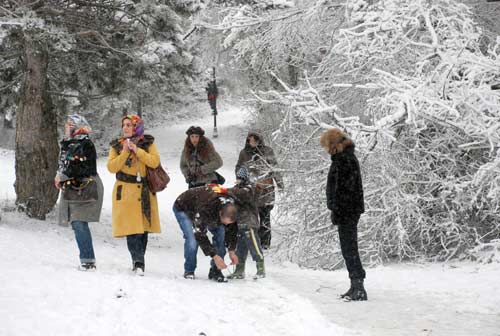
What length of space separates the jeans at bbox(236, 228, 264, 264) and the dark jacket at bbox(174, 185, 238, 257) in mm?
428

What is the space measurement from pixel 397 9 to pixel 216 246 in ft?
12.1

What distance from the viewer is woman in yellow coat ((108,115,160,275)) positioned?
22.9ft

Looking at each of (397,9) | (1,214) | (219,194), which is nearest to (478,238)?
(397,9)

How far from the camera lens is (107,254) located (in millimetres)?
9672

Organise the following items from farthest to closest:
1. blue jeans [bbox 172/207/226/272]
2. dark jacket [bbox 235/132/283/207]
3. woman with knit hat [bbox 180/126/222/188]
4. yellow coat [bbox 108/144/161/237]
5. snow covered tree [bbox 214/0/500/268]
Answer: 1. dark jacket [bbox 235/132/283/207]
2. woman with knit hat [bbox 180/126/222/188]
3. blue jeans [bbox 172/207/226/272]
4. yellow coat [bbox 108/144/161/237]
5. snow covered tree [bbox 214/0/500/268]

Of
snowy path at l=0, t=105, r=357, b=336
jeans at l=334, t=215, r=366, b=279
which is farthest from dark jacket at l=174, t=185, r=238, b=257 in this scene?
jeans at l=334, t=215, r=366, b=279

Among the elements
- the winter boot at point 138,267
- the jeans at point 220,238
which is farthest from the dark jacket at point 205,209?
the winter boot at point 138,267

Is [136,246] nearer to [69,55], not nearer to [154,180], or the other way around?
[154,180]

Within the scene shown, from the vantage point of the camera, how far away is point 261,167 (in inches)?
424

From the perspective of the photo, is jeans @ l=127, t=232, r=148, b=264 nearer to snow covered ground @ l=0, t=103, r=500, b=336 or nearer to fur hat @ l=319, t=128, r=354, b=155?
snow covered ground @ l=0, t=103, r=500, b=336

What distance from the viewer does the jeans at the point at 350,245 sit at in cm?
629

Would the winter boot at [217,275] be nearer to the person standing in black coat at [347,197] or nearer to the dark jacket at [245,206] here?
the dark jacket at [245,206]

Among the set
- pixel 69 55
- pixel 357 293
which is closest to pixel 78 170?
pixel 357 293

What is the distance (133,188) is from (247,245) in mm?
1663
